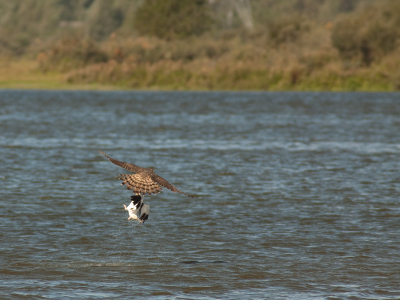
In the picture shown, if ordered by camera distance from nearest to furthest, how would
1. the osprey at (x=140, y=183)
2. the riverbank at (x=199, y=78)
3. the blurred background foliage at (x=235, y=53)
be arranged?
the osprey at (x=140, y=183)
the riverbank at (x=199, y=78)
the blurred background foliage at (x=235, y=53)

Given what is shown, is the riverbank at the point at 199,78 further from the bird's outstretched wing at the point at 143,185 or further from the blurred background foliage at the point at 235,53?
the bird's outstretched wing at the point at 143,185

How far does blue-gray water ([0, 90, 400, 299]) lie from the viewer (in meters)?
10.0

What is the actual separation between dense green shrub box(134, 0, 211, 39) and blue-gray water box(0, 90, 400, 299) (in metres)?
54.7

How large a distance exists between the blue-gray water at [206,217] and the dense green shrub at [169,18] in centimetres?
5470

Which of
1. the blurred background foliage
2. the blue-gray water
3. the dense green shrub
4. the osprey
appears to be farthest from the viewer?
the dense green shrub

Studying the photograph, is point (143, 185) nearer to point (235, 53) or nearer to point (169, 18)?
point (235, 53)

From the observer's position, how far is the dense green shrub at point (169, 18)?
85.4m

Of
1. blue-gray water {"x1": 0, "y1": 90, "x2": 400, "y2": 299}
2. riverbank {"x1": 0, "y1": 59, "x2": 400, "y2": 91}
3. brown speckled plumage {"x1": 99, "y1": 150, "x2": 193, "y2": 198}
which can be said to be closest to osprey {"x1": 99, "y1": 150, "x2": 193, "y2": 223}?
brown speckled plumage {"x1": 99, "y1": 150, "x2": 193, "y2": 198}

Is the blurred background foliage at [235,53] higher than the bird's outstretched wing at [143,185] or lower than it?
higher

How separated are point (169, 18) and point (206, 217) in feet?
240

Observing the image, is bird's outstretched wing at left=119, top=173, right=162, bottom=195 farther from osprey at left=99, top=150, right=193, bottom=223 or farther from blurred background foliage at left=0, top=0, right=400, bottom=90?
blurred background foliage at left=0, top=0, right=400, bottom=90

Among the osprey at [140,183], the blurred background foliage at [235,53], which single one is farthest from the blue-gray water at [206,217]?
the blurred background foliage at [235,53]

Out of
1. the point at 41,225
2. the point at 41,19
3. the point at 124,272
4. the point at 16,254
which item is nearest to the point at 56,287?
the point at 124,272

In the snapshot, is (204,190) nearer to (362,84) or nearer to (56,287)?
(56,287)
